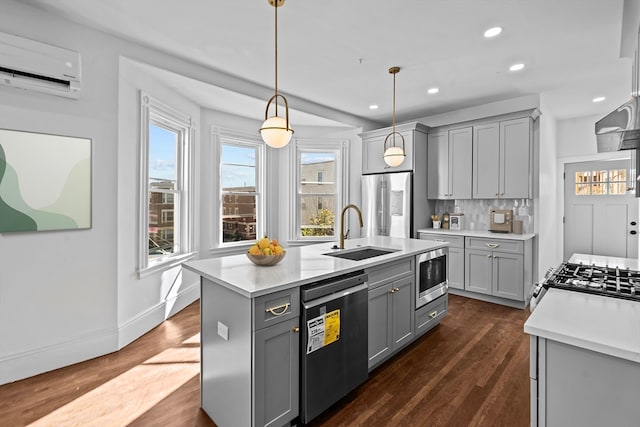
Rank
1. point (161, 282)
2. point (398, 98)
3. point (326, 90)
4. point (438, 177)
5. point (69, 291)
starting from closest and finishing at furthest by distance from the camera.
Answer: point (69, 291), point (161, 282), point (326, 90), point (398, 98), point (438, 177)

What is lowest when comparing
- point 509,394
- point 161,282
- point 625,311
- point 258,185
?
point 509,394

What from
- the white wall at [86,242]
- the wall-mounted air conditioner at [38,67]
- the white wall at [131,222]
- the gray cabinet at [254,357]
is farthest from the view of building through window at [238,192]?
the gray cabinet at [254,357]

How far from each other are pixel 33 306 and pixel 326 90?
12.4 ft

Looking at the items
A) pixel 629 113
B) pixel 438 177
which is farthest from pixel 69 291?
pixel 438 177

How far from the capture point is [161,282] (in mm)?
3605

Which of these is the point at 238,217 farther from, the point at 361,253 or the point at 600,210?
the point at 600,210

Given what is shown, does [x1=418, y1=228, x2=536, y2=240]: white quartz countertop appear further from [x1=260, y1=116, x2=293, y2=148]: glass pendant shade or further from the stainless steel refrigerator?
[x1=260, y1=116, x2=293, y2=148]: glass pendant shade

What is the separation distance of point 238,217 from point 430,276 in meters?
3.09

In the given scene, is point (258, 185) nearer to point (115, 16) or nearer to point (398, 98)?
point (398, 98)

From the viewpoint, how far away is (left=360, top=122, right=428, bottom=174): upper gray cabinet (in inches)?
194

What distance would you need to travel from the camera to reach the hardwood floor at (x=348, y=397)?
200 cm

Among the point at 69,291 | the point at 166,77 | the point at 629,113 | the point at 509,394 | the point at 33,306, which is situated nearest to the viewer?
the point at 629,113

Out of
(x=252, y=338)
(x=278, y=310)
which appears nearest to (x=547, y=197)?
(x=278, y=310)

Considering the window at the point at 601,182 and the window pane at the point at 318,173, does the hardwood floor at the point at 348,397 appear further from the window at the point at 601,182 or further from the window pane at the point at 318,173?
the window at the point at 601,182
